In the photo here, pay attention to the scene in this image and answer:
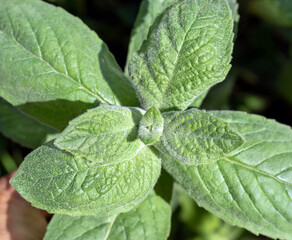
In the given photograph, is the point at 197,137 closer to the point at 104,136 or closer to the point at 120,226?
the point at 104,136

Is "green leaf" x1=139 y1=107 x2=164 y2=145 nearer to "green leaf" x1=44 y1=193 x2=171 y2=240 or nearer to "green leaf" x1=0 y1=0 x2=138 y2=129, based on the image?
"green leaf" x1=0 y1=0 x2=138 y2=129

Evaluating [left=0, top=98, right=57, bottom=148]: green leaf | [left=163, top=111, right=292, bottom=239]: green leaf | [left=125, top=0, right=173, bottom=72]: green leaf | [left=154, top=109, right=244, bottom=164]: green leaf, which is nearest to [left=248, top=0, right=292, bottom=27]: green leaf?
[left=125, top=0, right=173, bottom=72]: green leaf

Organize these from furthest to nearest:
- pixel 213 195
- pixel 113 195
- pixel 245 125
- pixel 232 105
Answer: pixel 232 105, pixel 245 125, pixel 213 195, pixel 113 195

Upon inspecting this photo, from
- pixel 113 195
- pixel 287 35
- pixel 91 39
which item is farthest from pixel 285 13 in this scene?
pixel 113 195

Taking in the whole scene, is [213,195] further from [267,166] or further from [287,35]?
[287,35]

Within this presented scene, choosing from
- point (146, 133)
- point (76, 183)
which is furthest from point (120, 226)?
point (146, 133)

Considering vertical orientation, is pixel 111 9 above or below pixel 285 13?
below
